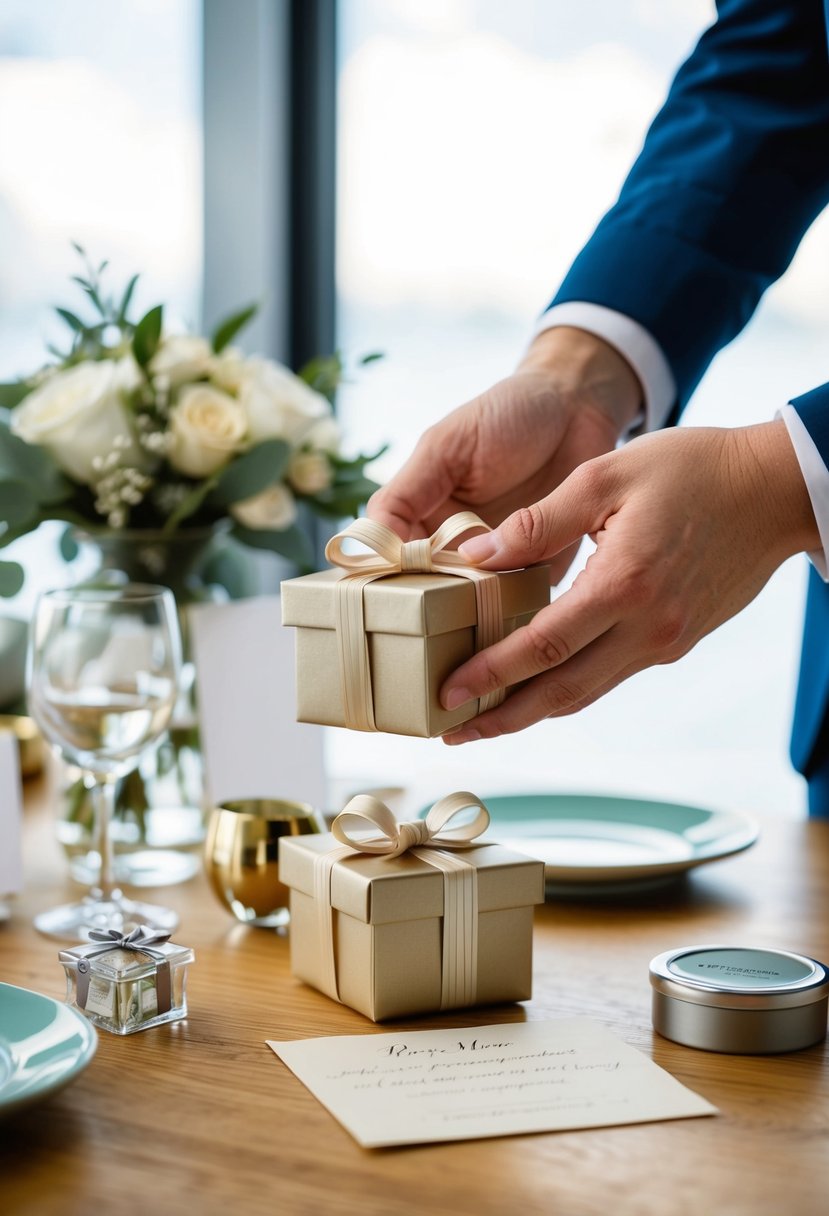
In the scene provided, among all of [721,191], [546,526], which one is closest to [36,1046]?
[546,526]

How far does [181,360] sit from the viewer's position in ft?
4.27

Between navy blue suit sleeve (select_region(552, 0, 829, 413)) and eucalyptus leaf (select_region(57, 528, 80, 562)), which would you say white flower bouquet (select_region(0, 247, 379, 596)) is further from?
navy blue suit sleeve (select_region(552, 0, 829, 413))

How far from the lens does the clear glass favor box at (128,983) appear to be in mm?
847

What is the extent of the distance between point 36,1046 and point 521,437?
0.68 meters

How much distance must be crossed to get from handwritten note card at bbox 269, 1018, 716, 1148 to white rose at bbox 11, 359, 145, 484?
2.10 feet

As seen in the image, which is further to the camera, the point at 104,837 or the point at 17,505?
the point at 17,505

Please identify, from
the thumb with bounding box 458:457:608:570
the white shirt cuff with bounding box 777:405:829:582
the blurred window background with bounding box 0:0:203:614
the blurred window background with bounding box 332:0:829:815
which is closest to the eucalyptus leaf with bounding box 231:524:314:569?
the thumb with bounding box 458:457:608:570

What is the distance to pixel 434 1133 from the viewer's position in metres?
0.70

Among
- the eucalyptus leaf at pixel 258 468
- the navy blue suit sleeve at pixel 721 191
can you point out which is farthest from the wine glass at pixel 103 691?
the navy blue suit sleeve at pixel 721 191

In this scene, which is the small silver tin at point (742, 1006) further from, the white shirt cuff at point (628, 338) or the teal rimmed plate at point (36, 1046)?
the white shirt cuff at point (628, 338)

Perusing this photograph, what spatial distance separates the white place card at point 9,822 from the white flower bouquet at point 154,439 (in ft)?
0.54

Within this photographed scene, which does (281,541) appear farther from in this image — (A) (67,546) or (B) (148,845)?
(B) (148,845)

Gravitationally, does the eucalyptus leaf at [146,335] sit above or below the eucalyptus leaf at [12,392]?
above

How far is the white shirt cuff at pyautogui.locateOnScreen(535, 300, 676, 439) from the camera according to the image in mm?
1324
